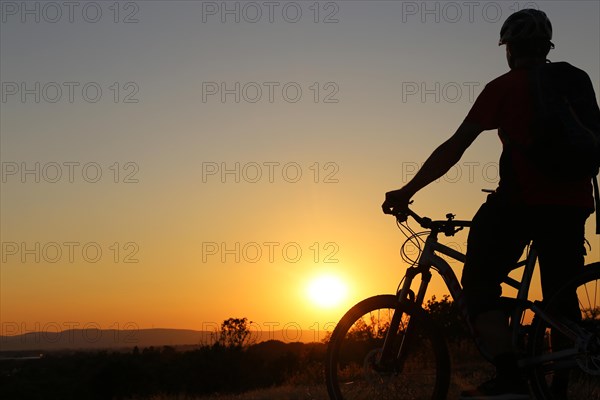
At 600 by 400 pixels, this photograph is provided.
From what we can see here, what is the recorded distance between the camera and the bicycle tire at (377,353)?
17.2ft

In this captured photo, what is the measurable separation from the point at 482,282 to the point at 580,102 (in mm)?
1181

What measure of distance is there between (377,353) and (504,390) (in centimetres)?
107

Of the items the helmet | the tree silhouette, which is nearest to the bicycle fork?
the helmet

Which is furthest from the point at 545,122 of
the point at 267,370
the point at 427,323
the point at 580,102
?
the point at 267,370

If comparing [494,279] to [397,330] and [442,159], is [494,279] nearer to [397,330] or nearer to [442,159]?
[442,159]

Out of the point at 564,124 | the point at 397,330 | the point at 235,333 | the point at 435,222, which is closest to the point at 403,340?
the point at 397,330

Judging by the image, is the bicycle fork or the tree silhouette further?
the tree silhouette

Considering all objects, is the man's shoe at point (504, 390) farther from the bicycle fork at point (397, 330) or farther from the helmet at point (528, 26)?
the helmet at point (528, 26)

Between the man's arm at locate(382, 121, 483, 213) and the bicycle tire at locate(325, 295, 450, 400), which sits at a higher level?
the man's arm at locate(382, 121, 483, 213)

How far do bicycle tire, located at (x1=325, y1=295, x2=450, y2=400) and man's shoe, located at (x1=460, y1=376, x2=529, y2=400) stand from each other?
59 centimetres

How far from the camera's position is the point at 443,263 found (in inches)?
205

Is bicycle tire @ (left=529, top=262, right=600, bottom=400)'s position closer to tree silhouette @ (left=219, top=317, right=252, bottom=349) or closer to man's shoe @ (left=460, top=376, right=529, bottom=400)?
man's shoe @ (left=460, top=376, right=529, bottom=400)

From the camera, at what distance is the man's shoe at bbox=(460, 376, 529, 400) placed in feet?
14.8

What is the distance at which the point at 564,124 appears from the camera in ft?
14.2
